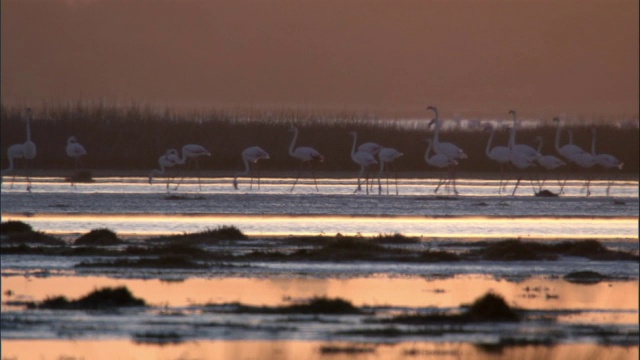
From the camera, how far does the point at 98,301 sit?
13.7m

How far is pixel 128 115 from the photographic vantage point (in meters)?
52.3

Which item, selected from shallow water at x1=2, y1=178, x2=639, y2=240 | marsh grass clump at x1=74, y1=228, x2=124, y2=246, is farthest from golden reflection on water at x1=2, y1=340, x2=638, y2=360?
shallow water at x1=2, y1=178, x2=639, y2=240

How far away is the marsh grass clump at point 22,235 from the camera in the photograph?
826 inches

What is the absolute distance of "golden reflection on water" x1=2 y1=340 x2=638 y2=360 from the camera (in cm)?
1102

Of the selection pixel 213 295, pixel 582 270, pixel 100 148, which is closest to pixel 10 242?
pixel 213 295

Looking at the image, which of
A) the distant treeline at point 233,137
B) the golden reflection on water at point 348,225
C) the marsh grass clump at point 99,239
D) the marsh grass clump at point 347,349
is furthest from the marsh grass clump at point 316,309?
the distant treeline at point 233,137

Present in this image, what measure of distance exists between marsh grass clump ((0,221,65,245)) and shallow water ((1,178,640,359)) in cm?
158

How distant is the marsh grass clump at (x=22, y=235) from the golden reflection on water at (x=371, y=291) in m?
4.91

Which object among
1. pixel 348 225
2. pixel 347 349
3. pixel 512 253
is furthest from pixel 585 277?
pixel 348 225

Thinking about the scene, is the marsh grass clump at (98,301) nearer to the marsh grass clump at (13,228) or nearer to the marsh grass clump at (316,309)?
the marsh grass clump at (316,309)

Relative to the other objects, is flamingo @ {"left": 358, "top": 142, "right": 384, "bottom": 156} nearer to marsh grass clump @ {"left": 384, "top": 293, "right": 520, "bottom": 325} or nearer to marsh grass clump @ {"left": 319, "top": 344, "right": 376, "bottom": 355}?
marsh grass clump @ {"left": 384, "top": 293, "right": 520, "bottom": 325}

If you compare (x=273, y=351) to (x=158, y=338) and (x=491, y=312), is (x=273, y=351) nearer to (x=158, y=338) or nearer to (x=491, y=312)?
(x=158, y=338)

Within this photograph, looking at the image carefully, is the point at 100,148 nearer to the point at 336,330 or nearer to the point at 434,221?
the point at 434,221

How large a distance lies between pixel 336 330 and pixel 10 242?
9.86 meters
